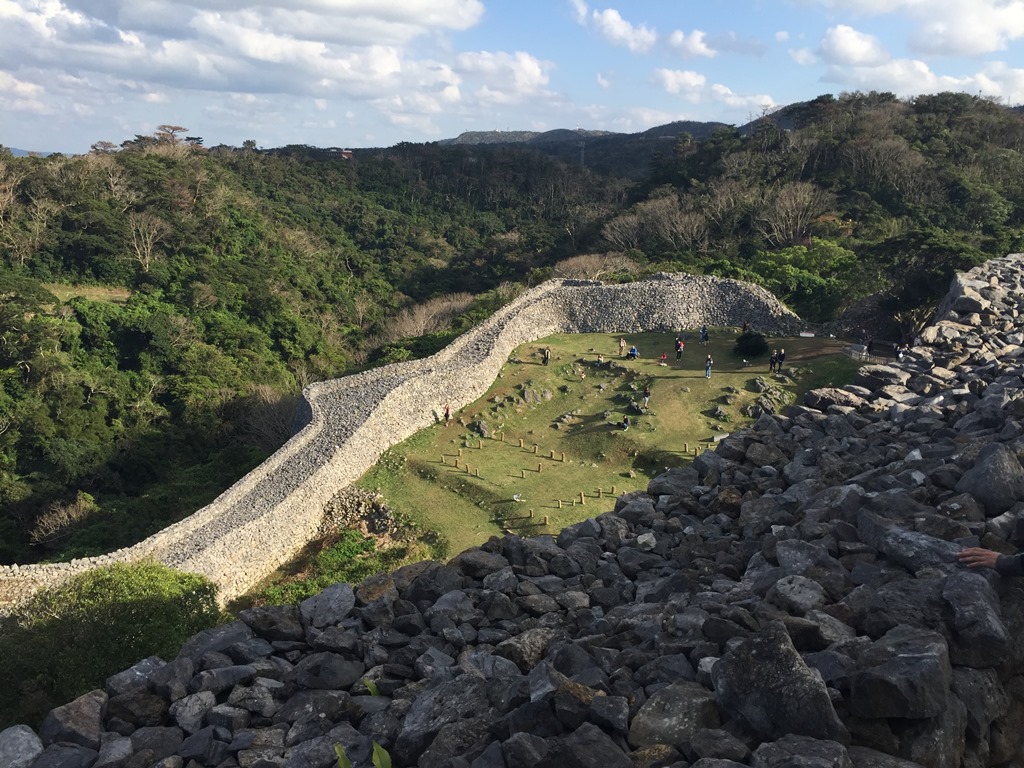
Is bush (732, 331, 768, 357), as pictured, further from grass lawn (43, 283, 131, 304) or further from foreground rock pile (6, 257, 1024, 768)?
grass lawn (43, 283, 131, 304)

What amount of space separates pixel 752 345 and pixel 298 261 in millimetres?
36441

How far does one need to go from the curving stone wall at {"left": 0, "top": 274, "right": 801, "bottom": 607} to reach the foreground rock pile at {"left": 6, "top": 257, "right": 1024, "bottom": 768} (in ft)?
44.7

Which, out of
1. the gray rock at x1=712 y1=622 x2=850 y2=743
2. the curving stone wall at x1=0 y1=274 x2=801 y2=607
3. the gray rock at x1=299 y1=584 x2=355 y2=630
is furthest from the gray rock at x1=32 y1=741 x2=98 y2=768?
the curving stone wall at x1=0 y1=274 x2=801 y2=607

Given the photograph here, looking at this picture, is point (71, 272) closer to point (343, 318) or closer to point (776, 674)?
point (343, 318)

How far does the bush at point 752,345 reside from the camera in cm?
2714

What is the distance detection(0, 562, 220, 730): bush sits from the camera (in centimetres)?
881

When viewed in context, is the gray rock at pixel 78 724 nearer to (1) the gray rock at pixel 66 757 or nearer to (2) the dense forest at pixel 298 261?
(1) the gray rock at pixel 66 757

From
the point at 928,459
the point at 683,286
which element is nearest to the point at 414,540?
the point at 928,459

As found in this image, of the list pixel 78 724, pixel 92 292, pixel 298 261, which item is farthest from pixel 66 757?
pixel 298 261

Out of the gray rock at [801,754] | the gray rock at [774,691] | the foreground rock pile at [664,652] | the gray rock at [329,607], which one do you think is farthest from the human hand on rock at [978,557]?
the gray rock at [329,607]

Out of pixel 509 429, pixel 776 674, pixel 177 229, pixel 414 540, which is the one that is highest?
pixel 177 229

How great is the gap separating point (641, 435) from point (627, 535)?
16111 mm

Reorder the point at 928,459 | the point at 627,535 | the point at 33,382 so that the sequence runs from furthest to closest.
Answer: the point at 33,382
the point at 627,535
the point at 928,459

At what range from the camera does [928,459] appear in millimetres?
6574
